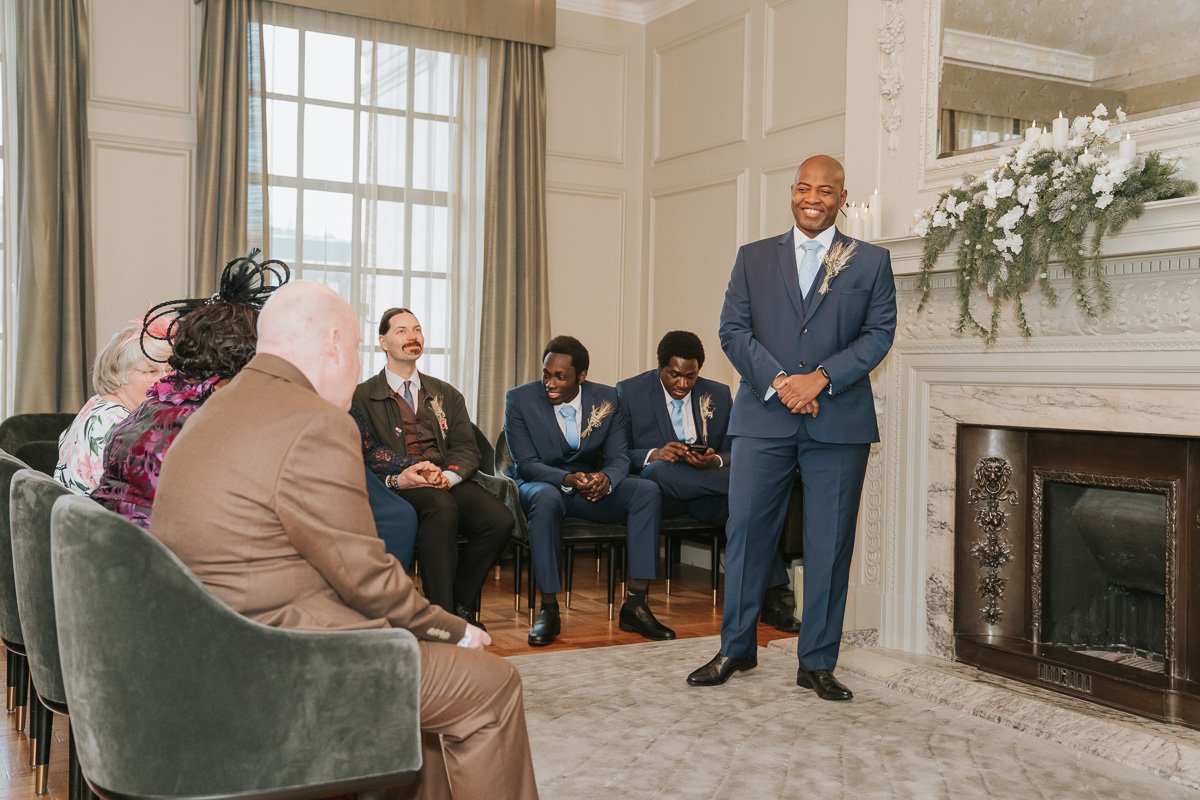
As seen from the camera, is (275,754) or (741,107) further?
(741,107)

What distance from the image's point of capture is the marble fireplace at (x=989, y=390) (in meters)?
3.32

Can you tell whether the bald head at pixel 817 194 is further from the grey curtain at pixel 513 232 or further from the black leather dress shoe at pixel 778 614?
the grey curtain at pixel 513 232

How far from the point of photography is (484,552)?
4.54m

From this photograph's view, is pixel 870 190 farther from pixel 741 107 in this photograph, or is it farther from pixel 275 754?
pixel 275 754

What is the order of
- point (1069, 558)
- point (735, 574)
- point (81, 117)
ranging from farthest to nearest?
1. point (81, 117)
2. point (1069, 558)
3. point (735, 574)

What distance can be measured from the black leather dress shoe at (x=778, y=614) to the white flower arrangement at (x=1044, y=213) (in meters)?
1.58

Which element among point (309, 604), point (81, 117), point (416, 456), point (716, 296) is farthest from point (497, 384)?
point (309, 604)

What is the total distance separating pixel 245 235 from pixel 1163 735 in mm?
4932

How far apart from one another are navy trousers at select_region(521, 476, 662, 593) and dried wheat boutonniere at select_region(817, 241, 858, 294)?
1603 millimetres

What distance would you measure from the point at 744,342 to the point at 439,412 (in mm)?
1765

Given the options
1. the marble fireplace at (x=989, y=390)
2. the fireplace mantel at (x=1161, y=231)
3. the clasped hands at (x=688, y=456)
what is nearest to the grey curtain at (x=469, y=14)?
the clasped hands at (x=688, y=456)

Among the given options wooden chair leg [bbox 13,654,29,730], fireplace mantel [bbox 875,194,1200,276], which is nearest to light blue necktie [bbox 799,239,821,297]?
fireplace mantel [bbox 875,194,1200,276]

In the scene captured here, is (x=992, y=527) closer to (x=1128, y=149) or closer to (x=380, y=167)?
(x=1128, y=149)

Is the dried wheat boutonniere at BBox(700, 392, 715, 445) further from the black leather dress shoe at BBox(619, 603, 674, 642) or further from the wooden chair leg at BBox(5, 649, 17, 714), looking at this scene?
the wooden chair leg at BBox(5, 649, 17, 714)
